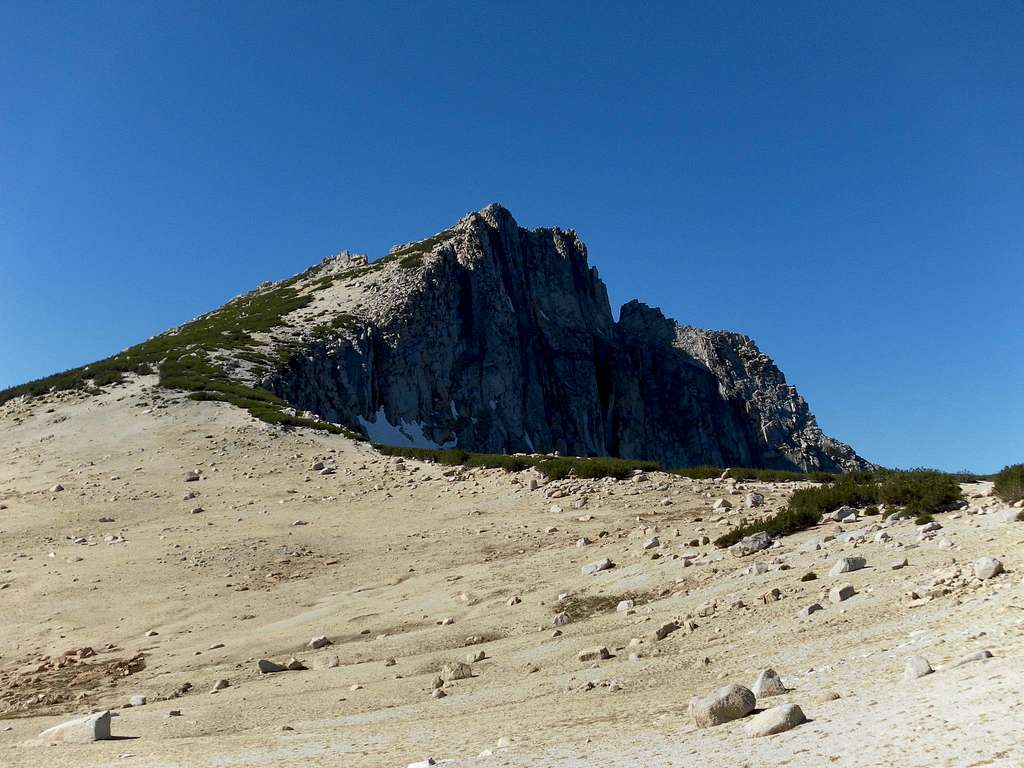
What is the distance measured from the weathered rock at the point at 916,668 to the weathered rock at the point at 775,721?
3.71 feet

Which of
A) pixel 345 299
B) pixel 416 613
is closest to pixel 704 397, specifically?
pixel 345 299

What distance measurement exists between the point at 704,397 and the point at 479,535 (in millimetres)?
91960

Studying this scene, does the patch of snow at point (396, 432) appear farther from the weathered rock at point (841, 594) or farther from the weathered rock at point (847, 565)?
the weathered rock at point (841, 594)

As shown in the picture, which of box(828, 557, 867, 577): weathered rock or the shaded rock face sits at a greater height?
the shaded rock face

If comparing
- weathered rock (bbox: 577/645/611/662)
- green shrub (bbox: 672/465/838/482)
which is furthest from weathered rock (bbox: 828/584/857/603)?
green shrub (bbox: 672/465/838/482)

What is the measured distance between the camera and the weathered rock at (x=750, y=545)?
13.3m

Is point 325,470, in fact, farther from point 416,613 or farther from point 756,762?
point 756,762

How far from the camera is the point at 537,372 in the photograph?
89125 mm

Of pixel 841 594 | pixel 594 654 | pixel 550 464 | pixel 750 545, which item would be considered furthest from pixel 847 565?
pixel 550 464

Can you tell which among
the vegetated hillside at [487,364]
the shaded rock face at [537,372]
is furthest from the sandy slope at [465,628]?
the shaded rock face at [537,372]

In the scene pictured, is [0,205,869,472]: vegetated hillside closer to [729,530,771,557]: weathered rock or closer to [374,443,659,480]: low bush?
[374,443,659,480]: low bush

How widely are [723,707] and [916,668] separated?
1.59 m

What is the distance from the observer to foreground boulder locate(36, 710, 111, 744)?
26.5 ft

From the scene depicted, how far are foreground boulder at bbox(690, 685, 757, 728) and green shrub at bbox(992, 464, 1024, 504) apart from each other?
826 cm
